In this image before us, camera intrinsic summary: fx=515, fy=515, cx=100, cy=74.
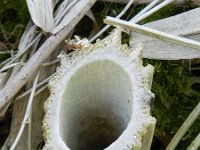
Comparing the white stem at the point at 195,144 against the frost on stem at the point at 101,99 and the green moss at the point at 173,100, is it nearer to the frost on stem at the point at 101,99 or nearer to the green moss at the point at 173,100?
the green moss at the point at 173,100

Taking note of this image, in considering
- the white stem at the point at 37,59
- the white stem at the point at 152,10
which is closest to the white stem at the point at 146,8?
the white stem at the point at 152,10

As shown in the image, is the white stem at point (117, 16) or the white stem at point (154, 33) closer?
the white stem at point (154, 33)

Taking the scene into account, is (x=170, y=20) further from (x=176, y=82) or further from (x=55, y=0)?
(x=55, y=0)

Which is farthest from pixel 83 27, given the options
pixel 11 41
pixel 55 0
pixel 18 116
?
pixel 18 116

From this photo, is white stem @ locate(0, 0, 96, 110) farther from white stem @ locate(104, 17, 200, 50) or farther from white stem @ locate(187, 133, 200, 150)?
white stem @ locate(187, 133, 200, 150)

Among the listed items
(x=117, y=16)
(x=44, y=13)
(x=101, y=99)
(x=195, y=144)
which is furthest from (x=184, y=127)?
(x=44, y=13)

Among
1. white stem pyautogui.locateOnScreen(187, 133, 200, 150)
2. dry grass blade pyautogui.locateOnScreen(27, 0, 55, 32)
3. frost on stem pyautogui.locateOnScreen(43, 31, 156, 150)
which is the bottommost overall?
white stem pyautogui.locateOnScreen(187, 133, 200, 150)

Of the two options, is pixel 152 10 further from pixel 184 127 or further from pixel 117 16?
pixel 184 127

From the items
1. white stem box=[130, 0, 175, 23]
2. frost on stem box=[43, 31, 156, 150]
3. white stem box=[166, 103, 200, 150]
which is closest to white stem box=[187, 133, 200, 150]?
white stem box=[166, 103, 200, 150]
